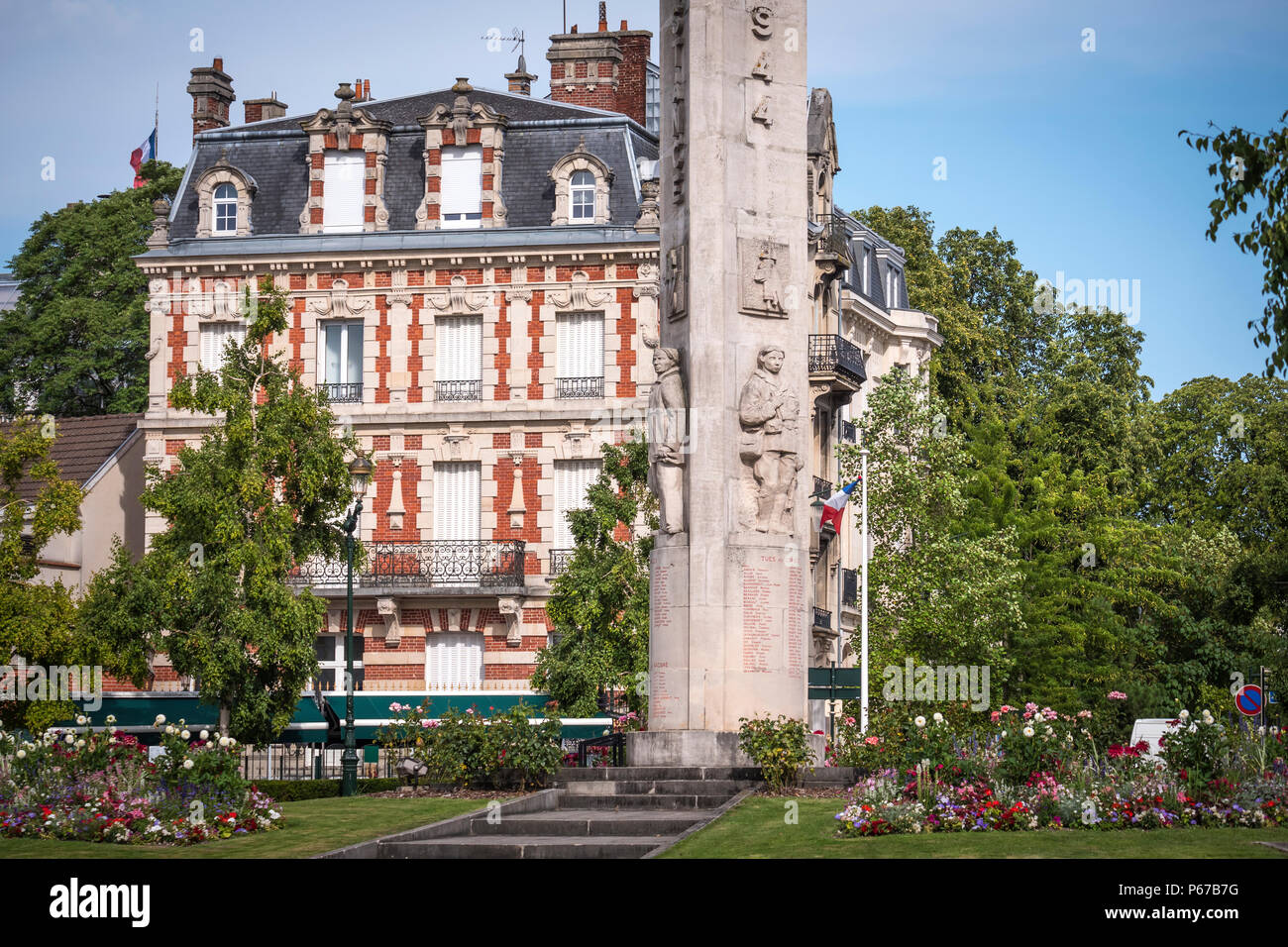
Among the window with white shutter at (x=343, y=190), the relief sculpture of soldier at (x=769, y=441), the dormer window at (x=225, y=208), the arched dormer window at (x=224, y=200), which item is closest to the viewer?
the relief sculpture of soldier at (x=769, y=441)

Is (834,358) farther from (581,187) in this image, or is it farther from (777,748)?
(777,748)

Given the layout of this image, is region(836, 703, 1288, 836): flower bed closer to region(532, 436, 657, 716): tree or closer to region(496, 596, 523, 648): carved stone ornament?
region(532, 436, 657, 716): tree

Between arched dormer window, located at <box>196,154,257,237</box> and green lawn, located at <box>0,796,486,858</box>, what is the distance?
90.0 feet

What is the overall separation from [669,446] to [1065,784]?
26.0 ft

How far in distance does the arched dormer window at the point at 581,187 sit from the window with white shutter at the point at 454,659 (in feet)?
36.2

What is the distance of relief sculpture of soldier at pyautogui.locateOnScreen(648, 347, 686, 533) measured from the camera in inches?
1032

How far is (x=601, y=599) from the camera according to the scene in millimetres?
40281

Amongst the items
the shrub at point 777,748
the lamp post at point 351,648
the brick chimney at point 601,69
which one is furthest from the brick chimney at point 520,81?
the shrub at point 777,748

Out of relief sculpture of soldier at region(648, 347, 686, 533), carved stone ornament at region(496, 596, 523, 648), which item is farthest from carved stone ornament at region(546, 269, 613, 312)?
relief sculpture of soldier at region(648, 347, 686, 533)

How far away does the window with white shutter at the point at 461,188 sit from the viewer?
165 feet

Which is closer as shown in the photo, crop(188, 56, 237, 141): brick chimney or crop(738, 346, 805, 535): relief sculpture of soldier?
crop(738, 346, 805, 535): relief sculpture of soldier

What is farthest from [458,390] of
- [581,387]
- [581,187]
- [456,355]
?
[581,187]

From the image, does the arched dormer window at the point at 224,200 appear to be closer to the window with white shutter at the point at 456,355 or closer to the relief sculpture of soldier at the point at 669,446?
the window with white shutter at the point at 456,355
